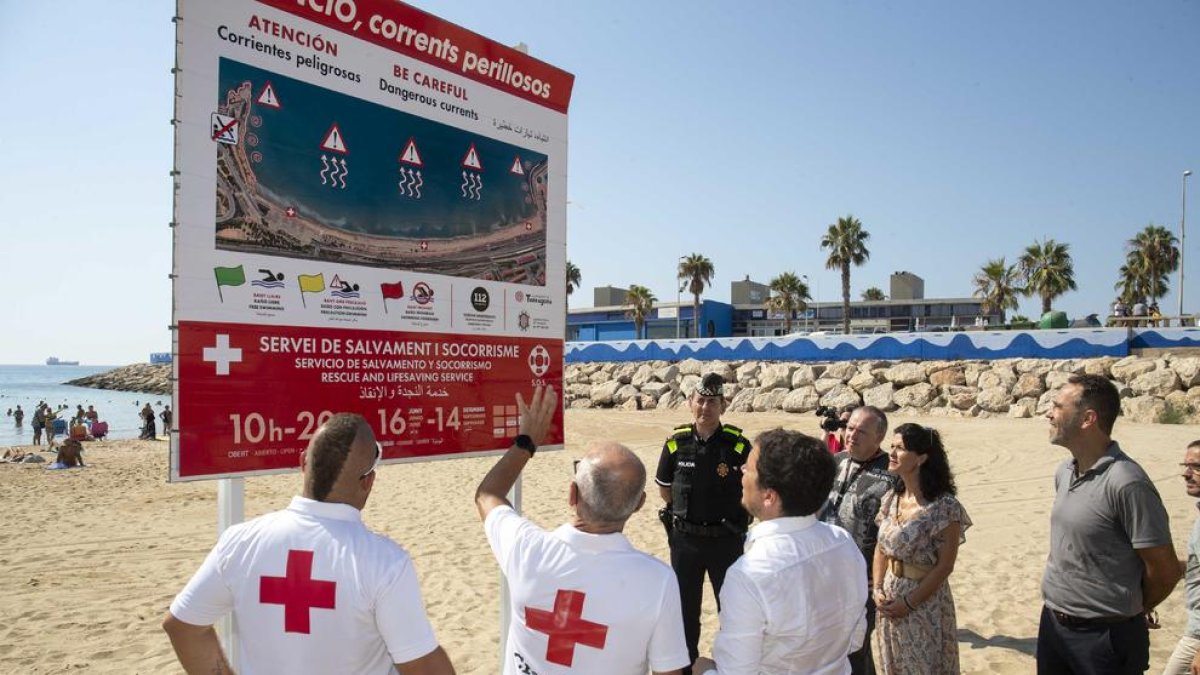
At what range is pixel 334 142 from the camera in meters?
3.81

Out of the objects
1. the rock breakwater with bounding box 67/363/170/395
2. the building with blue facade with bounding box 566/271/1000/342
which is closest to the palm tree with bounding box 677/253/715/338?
the building with blue facade with bounding box 566/271/1000/342

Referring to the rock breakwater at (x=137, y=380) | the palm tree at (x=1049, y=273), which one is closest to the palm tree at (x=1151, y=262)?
the palm tree at (x=1049, y=273)

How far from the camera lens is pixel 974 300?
61719mm

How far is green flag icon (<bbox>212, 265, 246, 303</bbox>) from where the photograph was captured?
11.0ft

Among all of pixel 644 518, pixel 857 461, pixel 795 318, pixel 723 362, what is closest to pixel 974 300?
pixel 795 318

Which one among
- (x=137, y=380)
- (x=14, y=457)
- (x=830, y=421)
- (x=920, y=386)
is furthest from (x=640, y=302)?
(x=137, y=380)

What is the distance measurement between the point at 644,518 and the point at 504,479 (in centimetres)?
883

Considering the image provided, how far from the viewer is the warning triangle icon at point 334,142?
3781 mm

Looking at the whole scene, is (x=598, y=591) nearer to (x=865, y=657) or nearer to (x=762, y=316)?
(x=865, y=657)

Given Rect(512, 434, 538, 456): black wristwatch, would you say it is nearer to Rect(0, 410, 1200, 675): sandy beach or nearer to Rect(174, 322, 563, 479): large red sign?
Rect(174, 322, 563, 479): large red sign

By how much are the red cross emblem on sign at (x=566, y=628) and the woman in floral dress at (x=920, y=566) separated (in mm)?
2625

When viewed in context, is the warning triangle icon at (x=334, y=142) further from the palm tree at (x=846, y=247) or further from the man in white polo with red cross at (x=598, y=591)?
the palm tree at (x=846, y=247)

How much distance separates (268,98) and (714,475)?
3826 mm

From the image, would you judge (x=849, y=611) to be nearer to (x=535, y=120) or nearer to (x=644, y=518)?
(x=535, y=120)
